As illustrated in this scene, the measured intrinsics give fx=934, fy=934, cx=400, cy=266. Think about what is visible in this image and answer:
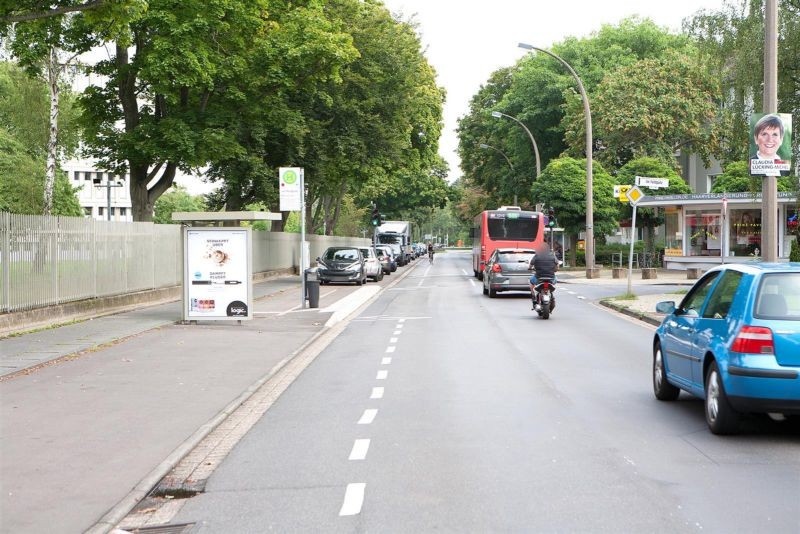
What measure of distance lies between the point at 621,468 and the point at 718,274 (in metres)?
2.87

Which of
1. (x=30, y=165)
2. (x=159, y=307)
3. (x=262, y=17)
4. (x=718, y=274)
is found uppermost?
(x=262, y=17)

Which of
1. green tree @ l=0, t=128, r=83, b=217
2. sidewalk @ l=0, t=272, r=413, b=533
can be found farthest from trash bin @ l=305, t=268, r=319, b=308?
green tree @ l=0, t=128, r=83, b=217

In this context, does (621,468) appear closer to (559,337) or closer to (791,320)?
(791,320)

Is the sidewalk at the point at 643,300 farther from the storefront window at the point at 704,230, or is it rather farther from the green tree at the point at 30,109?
the green tree at the point at 30,109

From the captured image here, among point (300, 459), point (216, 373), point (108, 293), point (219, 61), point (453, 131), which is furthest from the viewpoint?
point (453, 131)

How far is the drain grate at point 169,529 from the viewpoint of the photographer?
5.46 m

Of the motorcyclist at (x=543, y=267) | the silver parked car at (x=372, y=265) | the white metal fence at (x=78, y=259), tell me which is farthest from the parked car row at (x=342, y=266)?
the motorcyclist at (x=543, y=267)

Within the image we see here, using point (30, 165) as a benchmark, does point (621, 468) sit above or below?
below

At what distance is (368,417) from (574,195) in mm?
39996

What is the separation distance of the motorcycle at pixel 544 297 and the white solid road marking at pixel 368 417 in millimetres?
11768

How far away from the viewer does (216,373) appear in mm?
12062

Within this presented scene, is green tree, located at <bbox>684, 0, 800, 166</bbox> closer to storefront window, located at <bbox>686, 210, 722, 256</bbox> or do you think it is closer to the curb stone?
the curb stone

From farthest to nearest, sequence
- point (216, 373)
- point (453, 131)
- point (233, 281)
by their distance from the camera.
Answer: point (453, 131)
point (233, 281)
point (216, 373)

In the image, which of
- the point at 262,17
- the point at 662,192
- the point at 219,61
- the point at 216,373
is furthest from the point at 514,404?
the point at 662,192
